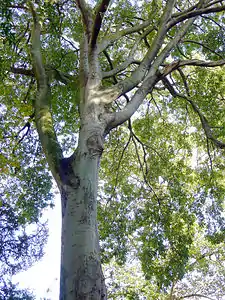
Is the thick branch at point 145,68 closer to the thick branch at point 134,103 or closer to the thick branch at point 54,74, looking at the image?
the thick branch at point 134,103

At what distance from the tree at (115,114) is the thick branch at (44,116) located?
1 cm

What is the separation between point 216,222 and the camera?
7.17 meters

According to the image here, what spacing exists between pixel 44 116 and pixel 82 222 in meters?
1.67

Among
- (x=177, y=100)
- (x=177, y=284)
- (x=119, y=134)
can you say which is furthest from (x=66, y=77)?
(x=177, y=284)

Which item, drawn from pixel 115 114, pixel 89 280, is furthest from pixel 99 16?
pixel 89 280

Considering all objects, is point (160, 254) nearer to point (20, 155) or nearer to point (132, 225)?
point (132, 225)

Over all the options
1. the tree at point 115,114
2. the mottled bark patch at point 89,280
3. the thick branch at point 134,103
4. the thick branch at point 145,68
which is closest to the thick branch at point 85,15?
the tree at point 115,114

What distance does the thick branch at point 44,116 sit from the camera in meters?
3.41

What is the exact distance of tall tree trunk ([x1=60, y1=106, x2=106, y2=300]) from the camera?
99.2 inches

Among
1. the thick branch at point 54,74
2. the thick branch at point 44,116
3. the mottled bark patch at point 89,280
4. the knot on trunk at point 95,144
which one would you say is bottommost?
the mottled bark patch at point 89,280

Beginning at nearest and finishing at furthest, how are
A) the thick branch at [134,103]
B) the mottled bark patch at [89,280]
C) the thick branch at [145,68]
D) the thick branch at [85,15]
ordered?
1. the mottled bark patch at [89,280]
2. the thick branch at [134,103]
3. the thick branch at [145,68]
4. the thick branch at [85,15]

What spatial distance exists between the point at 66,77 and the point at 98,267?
4147 mm

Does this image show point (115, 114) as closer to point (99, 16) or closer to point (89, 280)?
point (99, 16)

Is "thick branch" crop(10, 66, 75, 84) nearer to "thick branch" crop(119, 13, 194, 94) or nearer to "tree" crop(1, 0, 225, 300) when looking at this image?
"tree" crop(1, 0, 225, 300)
